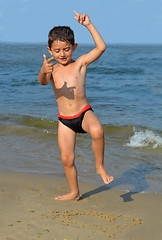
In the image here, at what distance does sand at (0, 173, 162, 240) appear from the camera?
267cm

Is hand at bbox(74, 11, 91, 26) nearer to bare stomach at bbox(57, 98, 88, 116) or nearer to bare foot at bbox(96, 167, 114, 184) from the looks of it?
bare stomach at bbox(57, 98, 88, 116)

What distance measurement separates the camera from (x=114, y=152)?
224 inches

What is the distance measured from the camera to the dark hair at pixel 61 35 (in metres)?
3.27

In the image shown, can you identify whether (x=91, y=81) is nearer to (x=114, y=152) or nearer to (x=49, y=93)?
(x=49, y=93)

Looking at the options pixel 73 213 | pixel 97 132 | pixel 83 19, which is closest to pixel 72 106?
pixel 97 132

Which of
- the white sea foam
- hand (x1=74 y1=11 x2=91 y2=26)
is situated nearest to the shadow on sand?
the white sea foam

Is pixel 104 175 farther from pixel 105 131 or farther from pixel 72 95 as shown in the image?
pixel 105 131

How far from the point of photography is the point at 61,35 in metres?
3.26

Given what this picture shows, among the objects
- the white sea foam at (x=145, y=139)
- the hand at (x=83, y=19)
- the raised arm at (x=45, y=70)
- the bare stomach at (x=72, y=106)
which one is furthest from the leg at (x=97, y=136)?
the white sea foam at (x=145, y=139)

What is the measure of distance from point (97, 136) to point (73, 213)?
74 cm

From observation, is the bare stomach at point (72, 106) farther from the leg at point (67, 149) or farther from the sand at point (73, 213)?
the sand at point (73, 213)

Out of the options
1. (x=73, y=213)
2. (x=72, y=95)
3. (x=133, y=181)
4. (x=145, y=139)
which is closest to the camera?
(x=73, y=213)

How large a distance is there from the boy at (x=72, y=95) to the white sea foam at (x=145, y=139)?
2772 millimetres

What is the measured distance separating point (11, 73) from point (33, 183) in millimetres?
14198
